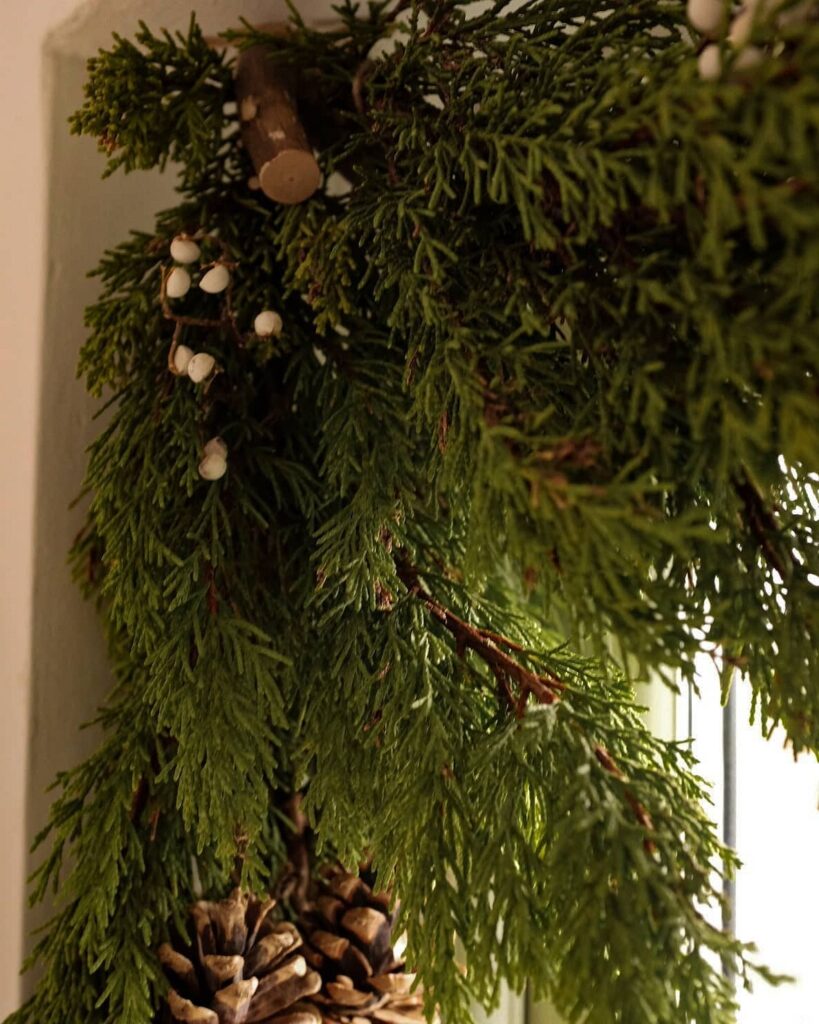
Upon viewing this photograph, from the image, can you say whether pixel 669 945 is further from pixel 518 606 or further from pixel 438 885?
pixel 518 606

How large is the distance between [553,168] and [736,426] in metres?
0.13

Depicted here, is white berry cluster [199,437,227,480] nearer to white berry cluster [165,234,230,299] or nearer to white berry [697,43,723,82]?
white berry cluster [165,234,230,299]

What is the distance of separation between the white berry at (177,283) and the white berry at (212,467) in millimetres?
94

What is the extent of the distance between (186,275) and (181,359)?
0.05m

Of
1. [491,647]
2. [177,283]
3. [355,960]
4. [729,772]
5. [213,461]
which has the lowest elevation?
[355,960]

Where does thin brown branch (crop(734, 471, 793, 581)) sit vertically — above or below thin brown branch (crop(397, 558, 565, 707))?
above

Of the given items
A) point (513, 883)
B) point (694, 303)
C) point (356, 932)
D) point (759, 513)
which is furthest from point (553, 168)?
point (356, 932)

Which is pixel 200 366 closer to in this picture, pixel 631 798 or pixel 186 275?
pixel 186 275

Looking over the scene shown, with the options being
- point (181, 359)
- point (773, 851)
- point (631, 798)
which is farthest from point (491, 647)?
point (773, 851)

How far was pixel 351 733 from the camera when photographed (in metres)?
0.57

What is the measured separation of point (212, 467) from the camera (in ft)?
1.86

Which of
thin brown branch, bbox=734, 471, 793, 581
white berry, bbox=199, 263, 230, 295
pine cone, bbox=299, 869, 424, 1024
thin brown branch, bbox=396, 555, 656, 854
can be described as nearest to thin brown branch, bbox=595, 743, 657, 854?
thin brown branch, bbox=396, 555, 656, 854

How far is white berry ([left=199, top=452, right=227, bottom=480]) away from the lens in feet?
1.86

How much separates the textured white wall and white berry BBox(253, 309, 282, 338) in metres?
0.20
